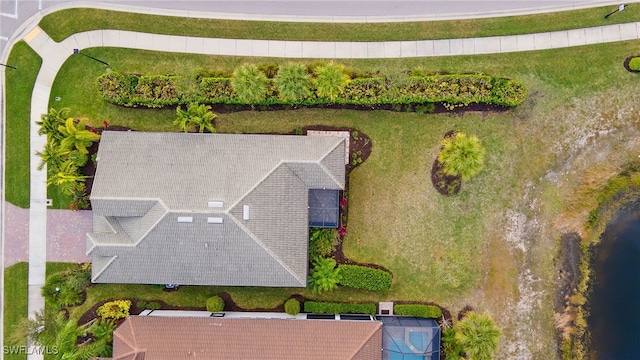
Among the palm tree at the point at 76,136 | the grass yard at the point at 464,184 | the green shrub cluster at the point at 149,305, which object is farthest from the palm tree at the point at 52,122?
the green shrub cluster at the point at 149,305

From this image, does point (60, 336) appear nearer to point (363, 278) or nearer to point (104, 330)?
point (104, 330)

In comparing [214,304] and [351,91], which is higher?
[351,91]

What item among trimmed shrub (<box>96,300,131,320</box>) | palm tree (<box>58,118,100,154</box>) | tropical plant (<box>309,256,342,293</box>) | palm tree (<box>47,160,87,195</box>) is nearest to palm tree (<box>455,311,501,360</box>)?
tropical plant (<box>309,256,342,293</box>)

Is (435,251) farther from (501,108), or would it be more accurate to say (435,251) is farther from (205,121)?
(205,121)

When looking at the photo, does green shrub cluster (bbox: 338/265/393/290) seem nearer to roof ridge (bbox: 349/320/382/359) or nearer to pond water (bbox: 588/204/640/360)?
roof ridge (bbox: 349/320/382/359)

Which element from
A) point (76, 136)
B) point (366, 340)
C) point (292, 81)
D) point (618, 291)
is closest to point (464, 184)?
point (366, 340)

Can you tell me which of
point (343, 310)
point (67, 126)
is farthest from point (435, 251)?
point (67, 126)
